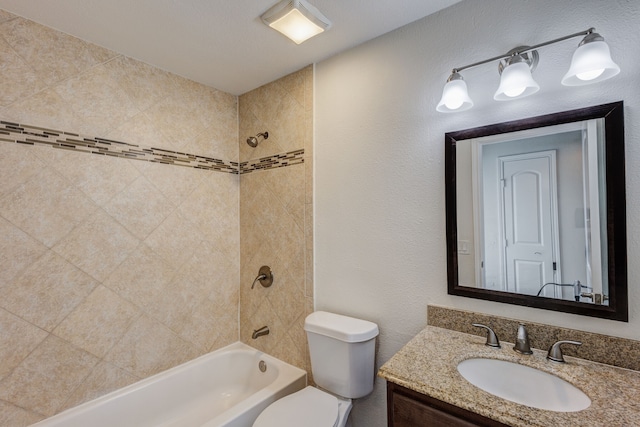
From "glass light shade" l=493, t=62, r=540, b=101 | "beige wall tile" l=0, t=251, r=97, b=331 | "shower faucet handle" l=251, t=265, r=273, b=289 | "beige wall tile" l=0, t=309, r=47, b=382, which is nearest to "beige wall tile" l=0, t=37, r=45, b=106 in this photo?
"beige wall tile" l=0, t=251, r=97, b=331

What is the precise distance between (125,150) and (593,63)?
230 centimetres

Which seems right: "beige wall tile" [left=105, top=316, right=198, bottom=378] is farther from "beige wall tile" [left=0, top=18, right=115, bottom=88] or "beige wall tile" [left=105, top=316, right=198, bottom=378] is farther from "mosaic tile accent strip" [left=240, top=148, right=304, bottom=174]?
"beige wall tile" [left=0, top=18, right=115, bottom=88]

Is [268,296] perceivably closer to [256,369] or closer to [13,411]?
[256,369]

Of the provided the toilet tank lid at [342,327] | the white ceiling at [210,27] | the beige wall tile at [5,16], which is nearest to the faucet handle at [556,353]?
the toilet tank lid at [342,327]

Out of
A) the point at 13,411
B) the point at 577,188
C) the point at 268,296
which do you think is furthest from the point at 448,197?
the point at 13,411

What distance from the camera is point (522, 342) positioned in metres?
1.18

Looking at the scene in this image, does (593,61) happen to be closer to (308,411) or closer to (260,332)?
(308,411)

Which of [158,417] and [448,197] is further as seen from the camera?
[158,417]

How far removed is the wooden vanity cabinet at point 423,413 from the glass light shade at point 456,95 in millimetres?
1175

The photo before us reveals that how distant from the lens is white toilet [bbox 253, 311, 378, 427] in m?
1.46

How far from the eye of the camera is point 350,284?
5.87 ft

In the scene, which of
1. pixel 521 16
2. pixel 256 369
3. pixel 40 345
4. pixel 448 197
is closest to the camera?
pixel 521 16

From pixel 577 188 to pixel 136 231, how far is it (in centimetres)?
228

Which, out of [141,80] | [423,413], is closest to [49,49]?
[141,80]
